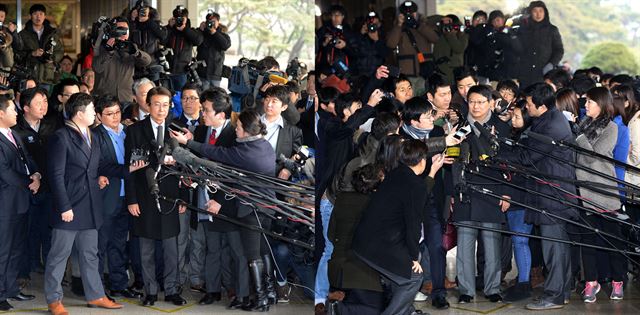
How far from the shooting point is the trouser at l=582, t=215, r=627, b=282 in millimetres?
5383

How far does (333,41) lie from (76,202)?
1.39 metres

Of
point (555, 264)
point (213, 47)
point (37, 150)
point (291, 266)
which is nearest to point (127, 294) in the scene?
point (37, 150)

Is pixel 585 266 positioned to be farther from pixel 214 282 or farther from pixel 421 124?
pixel 214 282

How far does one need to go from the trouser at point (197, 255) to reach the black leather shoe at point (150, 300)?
0.18m

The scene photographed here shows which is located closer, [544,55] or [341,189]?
[341,189]

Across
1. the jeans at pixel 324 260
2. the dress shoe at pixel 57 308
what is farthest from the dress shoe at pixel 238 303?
the dress shoe at pixel 57 308

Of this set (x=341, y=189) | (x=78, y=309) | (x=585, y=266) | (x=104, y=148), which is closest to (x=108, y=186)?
(x=104, y=148)

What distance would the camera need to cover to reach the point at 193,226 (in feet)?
16.2

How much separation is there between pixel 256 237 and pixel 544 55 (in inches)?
78.2

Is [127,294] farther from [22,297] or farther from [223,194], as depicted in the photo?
[223,194]

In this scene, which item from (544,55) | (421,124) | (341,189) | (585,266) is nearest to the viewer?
(341,189)

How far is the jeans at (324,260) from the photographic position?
4.36m

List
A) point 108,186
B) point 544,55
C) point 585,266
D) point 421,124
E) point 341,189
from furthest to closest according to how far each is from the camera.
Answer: point 544,55, point 585,266, point 108,186, point 421,124, point 341,189

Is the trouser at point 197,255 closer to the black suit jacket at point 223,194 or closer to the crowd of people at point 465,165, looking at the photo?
the black suit jacket at point 223,194
